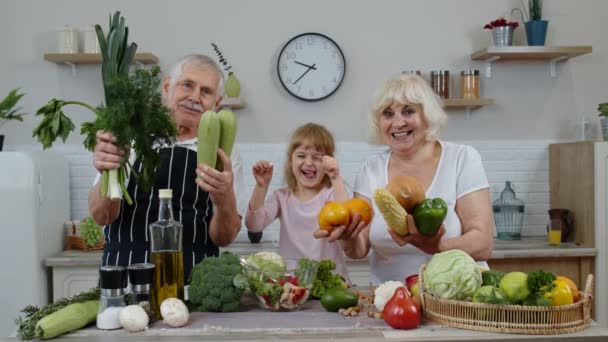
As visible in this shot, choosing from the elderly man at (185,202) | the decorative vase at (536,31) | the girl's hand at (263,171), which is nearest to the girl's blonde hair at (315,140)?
the girl's hand at (263,171)

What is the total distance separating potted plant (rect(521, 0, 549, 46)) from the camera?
4.78 metres

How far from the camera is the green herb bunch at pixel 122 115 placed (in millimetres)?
2008

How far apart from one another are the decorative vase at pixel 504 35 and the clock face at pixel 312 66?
1.00 meters

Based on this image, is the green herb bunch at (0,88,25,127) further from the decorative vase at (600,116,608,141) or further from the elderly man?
the decorative vase at (600,116,608,141)

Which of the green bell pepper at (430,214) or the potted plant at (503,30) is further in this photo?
the potted plant at (503,30)

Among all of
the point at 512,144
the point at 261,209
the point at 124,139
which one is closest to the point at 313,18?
the point at 512,144

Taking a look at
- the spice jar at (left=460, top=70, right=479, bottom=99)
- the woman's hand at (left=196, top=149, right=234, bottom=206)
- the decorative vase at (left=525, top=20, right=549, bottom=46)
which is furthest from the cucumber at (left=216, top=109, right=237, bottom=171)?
the decorative vase at (left=525, top=20, right=549, bottom=46)

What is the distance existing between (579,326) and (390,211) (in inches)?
24.2

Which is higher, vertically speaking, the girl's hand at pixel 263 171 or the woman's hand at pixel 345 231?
the girl's hand at pixel 263 171

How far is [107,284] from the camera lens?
6.38 feet

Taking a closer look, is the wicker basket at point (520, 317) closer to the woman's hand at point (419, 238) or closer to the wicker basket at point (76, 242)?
the woman's hand at point (419, 238)

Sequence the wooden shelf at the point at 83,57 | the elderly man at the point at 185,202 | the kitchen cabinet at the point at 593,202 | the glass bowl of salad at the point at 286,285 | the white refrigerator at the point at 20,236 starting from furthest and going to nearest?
Result: the wooden shelf at the point at 83,57, the kitchen cabinet at the point at 593,202, the white refrigerator at the point at 20,236, the elderly man at the point at 185,202, the glass bowl of salad at the point at 286,285

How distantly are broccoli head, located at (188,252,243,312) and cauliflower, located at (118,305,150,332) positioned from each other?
0.24 meters

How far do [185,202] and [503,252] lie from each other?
2.36 meters
